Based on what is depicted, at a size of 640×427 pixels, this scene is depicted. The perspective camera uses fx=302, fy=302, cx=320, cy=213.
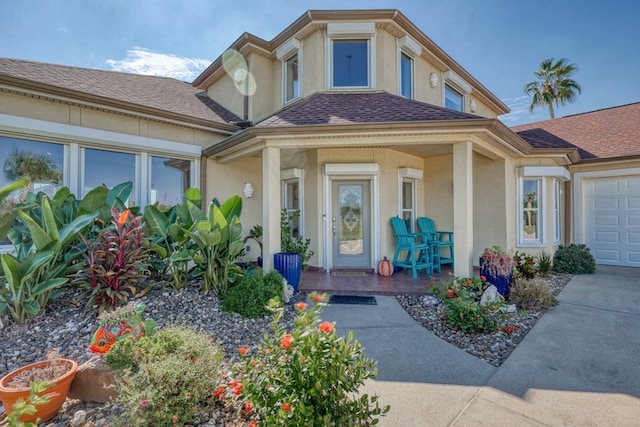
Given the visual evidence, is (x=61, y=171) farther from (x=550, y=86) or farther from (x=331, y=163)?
(x=550, y=86)

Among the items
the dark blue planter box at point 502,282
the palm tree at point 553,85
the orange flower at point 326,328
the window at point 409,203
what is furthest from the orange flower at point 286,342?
the palm tree at point 553,85

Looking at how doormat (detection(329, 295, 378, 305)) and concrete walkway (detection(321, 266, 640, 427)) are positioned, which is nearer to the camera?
concrete walkway (detection(321, 266, 640, 427))

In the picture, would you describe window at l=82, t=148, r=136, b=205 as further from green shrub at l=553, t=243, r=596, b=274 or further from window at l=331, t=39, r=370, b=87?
green shrub at l=553, t=243, r=596, b=274

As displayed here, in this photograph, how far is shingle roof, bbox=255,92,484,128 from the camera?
18.6ft

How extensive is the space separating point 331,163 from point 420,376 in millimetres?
5251

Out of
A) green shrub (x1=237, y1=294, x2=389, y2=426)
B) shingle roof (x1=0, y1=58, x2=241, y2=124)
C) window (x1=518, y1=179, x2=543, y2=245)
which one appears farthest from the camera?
window (x1=518, y1=179, x2=543, y2=245)

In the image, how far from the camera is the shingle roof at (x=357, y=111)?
5.66 meters

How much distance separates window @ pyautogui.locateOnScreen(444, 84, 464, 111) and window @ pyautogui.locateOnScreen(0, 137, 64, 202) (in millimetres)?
10045

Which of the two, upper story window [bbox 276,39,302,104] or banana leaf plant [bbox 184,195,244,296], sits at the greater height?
upper story window [bbox 276,39,302,104]

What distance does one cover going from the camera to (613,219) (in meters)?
8.80

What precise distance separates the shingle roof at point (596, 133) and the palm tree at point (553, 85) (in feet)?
27.7

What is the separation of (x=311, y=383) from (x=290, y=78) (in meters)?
8.43

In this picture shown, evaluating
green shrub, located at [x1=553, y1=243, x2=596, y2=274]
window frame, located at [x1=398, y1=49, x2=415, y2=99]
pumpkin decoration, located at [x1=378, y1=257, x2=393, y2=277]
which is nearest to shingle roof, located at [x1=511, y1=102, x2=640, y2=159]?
green shrub, located at [x1=553, y1=243, x2=596, y2=274]

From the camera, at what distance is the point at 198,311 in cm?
444
